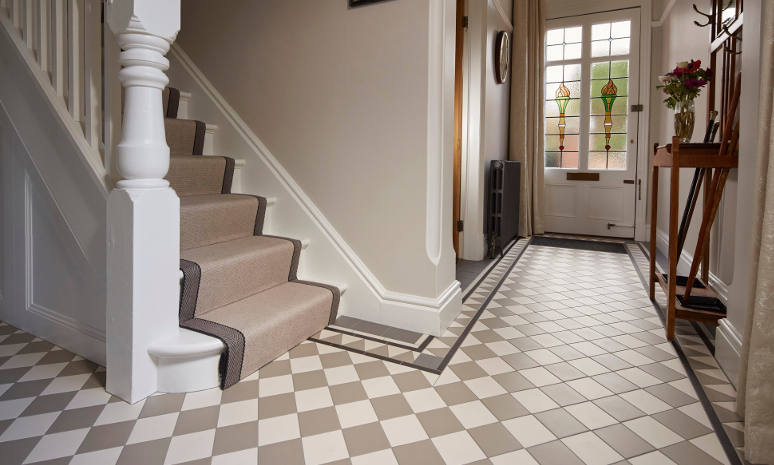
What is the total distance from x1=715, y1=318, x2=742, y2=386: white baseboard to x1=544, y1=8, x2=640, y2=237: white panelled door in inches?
142

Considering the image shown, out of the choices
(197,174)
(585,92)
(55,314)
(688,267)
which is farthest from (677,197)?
(585,92)

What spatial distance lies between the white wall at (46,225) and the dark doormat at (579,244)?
4096 mm

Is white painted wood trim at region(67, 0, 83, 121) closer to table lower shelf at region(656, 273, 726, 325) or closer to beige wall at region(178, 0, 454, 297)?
beige wall at region(178, 0, 454, 297)

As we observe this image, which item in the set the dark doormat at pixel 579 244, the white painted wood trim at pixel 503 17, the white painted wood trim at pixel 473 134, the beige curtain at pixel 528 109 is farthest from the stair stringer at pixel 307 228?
the beige curtain at pixel 528 109

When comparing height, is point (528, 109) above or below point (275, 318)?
above

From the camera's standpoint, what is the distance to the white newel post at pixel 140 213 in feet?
4.75

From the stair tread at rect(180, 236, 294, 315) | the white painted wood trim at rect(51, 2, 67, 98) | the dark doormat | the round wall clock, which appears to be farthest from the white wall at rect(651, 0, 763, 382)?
the white painted wood trim at rect(51, 2, 67, 98)

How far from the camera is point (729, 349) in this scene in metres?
1.73

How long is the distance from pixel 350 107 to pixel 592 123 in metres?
3.96

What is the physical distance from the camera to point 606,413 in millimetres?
1489

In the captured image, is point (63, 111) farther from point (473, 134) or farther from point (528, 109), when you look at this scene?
point (528, 109)

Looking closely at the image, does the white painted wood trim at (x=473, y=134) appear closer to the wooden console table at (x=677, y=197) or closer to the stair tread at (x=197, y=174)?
the wooden console table at (x=677, y=197)

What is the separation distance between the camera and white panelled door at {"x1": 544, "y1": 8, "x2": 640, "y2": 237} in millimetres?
5086

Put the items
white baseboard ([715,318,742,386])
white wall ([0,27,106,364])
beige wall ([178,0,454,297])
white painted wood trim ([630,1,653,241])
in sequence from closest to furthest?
white baseboard ([715,318,742,386]) → white wall ([0,27,106,364]) → beige wall ([178,0,454,297]) → white painted wood trim ([630,1,653,241])
